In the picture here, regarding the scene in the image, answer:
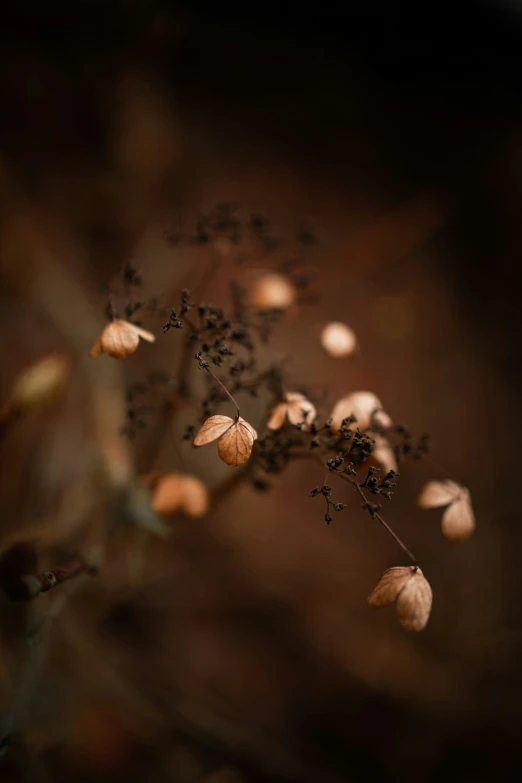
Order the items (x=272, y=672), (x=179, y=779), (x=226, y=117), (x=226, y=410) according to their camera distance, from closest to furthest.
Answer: (x=226, y=410)
(x=179, y=779)
(x=272, y=672)
(x=226, y=117)

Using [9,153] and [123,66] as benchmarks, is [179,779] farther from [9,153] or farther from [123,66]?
[123,66]

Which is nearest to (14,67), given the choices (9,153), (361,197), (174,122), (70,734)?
(9,153)

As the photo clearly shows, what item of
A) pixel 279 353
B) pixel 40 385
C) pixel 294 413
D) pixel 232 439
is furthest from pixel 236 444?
pixel 279 353

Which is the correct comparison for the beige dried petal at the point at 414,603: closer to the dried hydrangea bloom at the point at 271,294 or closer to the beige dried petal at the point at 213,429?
the beige dried petal at the point at 213,429

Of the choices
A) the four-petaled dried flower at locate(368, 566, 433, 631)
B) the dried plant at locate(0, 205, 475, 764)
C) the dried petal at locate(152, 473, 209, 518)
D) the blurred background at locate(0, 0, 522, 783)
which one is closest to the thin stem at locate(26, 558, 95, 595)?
the dried plant at locate(0, 205, 475, 764)

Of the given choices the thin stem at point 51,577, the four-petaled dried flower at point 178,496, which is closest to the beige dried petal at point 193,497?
the four-petaled dried flower at point 178,496

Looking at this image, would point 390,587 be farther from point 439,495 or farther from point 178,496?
point 178,496
